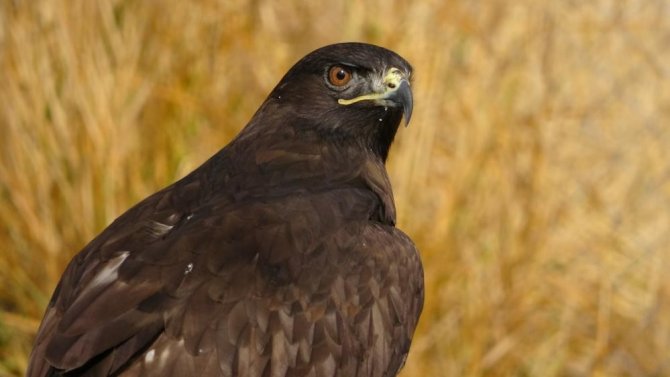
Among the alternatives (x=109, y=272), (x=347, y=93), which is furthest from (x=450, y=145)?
(x=109, y=272)

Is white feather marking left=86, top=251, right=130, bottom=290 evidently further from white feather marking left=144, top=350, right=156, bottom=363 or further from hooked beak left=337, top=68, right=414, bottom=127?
hooked beak left=337, top=68, right=414, bottom=127

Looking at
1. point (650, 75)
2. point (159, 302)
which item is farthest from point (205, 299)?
point (650, 75)

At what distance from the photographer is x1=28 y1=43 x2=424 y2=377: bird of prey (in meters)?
4.50

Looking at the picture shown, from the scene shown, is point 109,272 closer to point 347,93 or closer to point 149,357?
point 149,357

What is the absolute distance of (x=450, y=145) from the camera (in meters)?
7.89

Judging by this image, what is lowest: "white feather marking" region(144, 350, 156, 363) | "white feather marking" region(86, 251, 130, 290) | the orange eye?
"white feather marking" region(144, 350, 156, 363)

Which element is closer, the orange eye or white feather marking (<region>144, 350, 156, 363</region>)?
white feather marking (<region>144, 350, 156, 363</region>)

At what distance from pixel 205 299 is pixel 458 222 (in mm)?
3325

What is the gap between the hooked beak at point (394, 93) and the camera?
5.27m

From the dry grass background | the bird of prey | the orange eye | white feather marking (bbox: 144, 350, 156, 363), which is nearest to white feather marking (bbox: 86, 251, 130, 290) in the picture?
the bird of prey

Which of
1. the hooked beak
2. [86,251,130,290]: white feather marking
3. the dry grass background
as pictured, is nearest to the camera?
[86,251,130,290]: white feather marking

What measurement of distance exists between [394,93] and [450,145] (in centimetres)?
262

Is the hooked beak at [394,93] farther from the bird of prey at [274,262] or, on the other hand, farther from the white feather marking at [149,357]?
the white feather marking at [149,357]

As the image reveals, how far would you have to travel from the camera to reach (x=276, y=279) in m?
4.72
